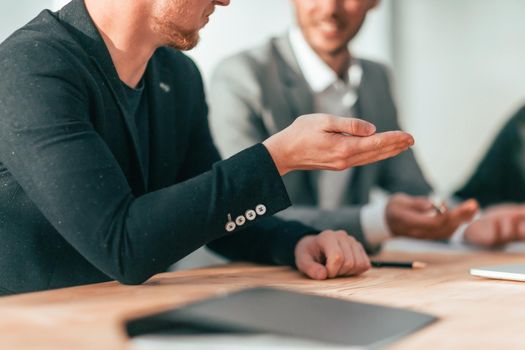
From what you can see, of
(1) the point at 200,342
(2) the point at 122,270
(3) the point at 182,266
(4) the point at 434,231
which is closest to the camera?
(1) the point at 200,342

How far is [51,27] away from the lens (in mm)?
1146

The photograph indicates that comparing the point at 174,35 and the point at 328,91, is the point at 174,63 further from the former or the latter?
the point at 328,91

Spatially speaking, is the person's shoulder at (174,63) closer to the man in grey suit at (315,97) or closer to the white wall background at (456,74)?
the man in grey suit at (315,97)

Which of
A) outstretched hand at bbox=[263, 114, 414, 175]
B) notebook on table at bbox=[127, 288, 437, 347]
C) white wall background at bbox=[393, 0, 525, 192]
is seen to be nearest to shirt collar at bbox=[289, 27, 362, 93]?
outstretched hand at bbox=[263, 114, 414, 175]

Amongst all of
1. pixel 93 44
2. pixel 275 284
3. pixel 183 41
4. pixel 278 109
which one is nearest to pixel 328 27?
pixel 278 109

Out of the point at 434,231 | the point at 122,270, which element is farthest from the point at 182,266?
the point at 122,270

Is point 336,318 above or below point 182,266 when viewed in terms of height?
above

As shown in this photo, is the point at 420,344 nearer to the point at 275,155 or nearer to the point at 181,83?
the point at 275,155

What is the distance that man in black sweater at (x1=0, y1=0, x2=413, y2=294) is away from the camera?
3.27ft

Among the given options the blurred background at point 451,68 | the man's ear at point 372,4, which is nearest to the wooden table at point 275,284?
the man's ear at point 372,4

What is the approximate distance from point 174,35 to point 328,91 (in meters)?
0.98

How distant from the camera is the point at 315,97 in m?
2.13

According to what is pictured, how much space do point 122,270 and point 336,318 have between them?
1.22 ft

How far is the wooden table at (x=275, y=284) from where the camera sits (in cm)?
71
